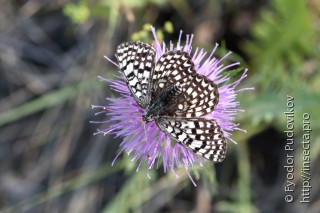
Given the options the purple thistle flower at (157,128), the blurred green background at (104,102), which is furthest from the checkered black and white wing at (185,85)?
the blurred green background at (104,102)

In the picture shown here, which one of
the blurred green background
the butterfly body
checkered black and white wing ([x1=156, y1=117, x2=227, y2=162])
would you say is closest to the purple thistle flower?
the butterfly body

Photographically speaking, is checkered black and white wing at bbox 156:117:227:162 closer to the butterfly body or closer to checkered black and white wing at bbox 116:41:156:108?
the butterfly body

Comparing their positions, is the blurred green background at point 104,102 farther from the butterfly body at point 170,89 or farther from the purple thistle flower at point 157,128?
the butterfly body at point 170,89

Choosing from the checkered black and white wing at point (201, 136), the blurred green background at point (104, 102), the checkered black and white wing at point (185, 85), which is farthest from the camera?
the blurred green background at point (104, 102)

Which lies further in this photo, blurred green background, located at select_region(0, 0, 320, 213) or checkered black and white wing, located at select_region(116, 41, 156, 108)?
blurred green background, located at select_region(0, 0, 320, 213)

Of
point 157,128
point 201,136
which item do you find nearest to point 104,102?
point 157,128

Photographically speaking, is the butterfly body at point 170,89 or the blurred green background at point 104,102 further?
the blurred green background at point 104,102

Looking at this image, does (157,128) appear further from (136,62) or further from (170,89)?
(136,62)
